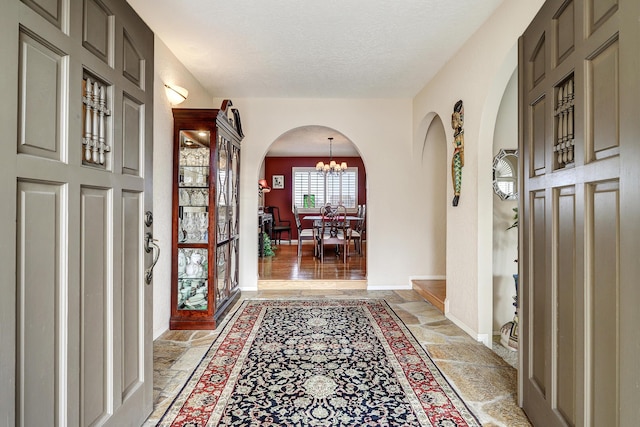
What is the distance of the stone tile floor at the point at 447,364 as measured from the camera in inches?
74.7

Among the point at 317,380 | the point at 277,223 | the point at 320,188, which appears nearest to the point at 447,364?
the point at 317,380

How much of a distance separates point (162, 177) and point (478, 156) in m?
2.86

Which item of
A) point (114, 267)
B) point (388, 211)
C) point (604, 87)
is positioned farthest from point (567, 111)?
point (388, 211)

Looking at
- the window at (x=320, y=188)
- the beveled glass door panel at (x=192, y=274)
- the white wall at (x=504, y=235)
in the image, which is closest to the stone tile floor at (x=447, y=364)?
the beveled glass door panel at (x=192, y=274)

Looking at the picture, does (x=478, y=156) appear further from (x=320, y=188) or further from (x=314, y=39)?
(x=320, y=188)

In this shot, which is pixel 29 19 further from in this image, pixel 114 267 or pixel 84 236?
pixel 114 267

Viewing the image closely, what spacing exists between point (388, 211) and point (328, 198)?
5.37m

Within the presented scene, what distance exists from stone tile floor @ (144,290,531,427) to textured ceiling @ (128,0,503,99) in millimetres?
2652

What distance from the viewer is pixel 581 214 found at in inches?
50.7

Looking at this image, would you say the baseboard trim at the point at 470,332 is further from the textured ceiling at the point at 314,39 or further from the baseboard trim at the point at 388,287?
the textured ceiling at the point at 314,39

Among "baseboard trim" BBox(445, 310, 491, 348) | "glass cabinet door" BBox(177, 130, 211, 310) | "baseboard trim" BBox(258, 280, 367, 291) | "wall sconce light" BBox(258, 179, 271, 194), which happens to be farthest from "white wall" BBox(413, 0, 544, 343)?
"wall sconce light" BBox(258, 179, 271, 194)

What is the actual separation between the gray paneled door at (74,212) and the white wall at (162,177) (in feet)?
4.48

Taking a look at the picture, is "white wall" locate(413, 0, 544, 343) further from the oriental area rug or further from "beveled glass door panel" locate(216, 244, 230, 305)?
"beveled glass door panel" locate(216, 244, 230, 305)

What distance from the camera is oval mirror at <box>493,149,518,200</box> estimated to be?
3.01 metres
